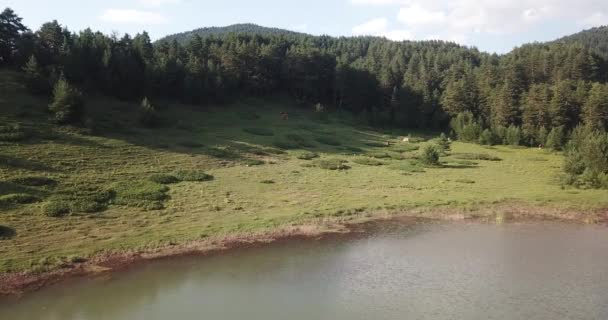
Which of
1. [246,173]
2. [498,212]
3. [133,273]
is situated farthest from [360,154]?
[133,273]

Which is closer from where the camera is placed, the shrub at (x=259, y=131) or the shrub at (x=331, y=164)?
the shrub at (x=331, y=164)

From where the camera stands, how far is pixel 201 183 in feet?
164

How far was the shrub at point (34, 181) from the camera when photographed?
42.8m

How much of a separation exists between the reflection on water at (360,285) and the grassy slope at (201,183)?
17.3 feet

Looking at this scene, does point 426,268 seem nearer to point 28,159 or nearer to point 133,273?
point 133,273

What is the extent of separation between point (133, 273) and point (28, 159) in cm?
2630

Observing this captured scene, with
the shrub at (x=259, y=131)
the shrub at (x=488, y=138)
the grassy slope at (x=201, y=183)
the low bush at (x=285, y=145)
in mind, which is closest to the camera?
the grassy slope at (x=201, y=183)

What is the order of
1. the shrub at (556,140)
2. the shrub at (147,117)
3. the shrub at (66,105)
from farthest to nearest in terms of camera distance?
the shrub at (556,140) → the shrub at (147,117) → the shrub at (66,105)

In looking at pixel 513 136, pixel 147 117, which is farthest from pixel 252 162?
pixel 513 136

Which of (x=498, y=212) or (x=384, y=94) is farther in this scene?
(x=384, y=94)

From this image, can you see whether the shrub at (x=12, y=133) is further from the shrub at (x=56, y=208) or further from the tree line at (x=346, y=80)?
the shrub at (x=56, y=208)

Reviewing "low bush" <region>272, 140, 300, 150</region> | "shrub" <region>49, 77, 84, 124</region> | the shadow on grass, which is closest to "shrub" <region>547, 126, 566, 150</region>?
"low bush" <region>272, 140, 300, 150</region>

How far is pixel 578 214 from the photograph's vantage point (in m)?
44.4

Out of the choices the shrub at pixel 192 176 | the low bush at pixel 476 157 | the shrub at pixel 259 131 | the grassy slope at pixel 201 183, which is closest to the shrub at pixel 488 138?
the grassy slope at pixel 201 183
